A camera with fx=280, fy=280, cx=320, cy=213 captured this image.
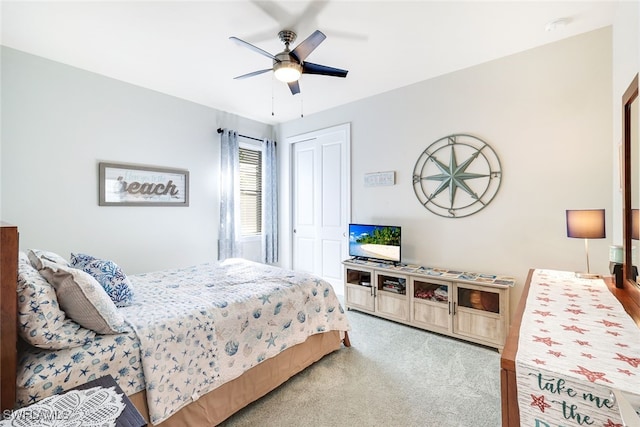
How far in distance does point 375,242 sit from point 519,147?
5.78ft

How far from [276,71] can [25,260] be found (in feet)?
6.74

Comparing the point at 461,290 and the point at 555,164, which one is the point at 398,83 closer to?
the point at 555,164

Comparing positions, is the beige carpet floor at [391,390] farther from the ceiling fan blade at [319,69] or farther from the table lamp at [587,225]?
the ceiling fan blade at [319,69]

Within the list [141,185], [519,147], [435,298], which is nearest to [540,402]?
[435,298]

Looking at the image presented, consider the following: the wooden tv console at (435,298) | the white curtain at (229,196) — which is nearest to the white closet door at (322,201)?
the wooden tv console at (435,298)

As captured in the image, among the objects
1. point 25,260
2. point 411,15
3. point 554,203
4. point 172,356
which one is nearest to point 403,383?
point 172,356

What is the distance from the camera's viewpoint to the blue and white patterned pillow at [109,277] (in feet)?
5.87

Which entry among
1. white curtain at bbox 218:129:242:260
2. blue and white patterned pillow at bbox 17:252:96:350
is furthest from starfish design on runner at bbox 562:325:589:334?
white curtain at bbox 218:129:242:260

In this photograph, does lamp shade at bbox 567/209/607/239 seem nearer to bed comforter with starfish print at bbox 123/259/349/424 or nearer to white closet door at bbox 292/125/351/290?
bed comforter with starfish print at bbox 123/259/349/424

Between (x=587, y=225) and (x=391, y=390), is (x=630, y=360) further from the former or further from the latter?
(x=587, y=225)

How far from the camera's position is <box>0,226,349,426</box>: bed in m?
1.18

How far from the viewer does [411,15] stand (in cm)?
216

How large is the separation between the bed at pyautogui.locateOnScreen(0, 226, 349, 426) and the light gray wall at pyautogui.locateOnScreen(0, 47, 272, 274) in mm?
1187

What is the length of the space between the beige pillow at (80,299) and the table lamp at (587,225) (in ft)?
9.78
